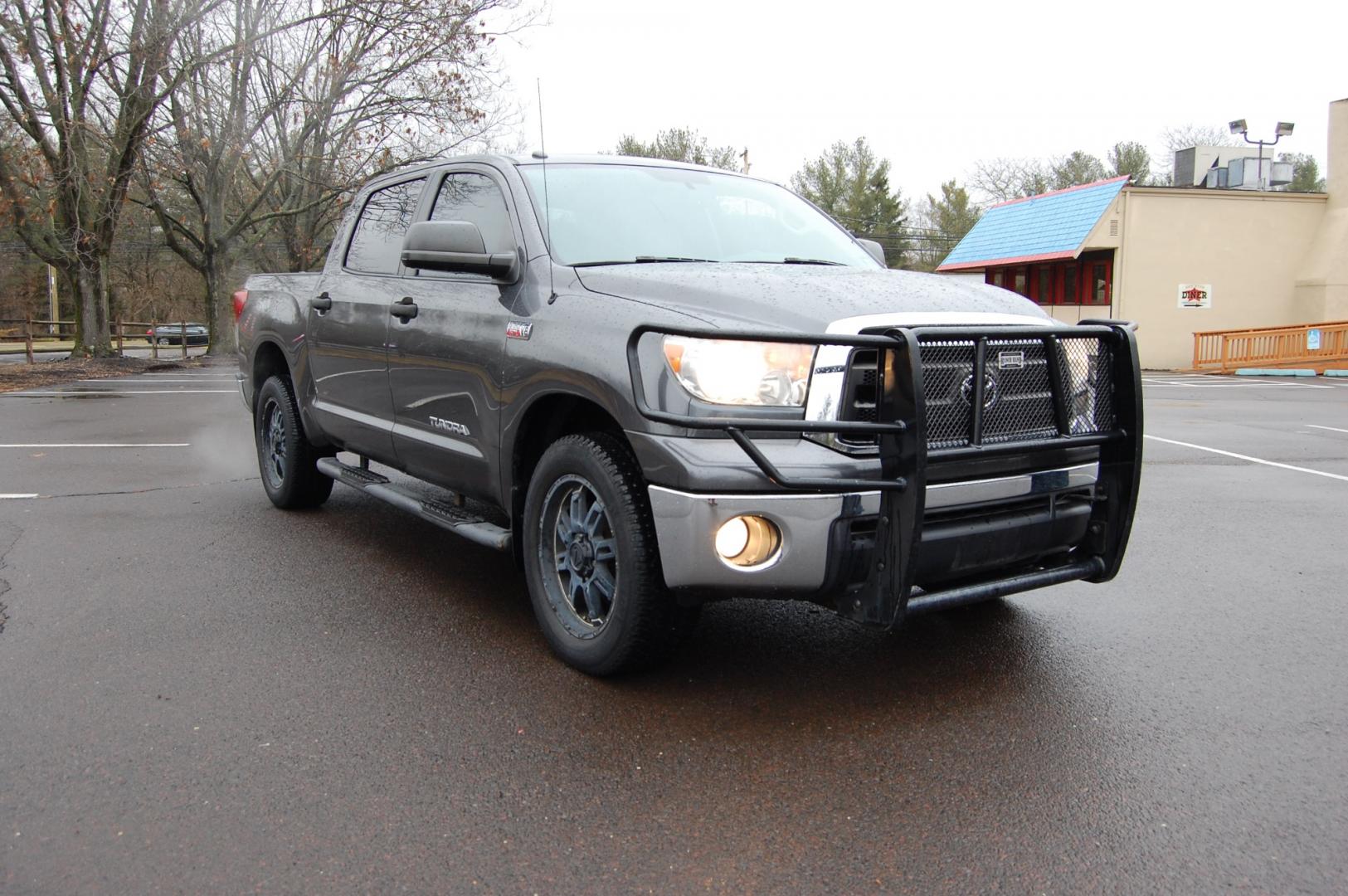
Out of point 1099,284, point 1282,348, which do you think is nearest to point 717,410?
point 1282,348

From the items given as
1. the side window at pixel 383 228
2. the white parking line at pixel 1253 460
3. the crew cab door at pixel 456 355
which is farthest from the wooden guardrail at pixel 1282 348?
the crew cab door at pixel 456 355

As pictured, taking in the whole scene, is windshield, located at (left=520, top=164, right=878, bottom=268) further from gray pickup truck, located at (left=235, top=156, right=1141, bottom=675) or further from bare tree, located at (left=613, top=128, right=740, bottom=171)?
bare tree, located at (left=613, top=128, right=740, bottom=171)

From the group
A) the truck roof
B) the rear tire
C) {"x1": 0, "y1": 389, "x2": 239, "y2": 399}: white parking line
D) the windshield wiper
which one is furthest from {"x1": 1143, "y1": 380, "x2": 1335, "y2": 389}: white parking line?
the windshield wiper

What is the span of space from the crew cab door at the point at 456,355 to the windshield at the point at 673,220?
0.81ft

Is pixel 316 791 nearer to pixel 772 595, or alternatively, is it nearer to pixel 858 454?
pixel 772 595

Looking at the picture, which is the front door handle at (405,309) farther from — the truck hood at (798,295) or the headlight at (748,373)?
the headlight at (748,373)

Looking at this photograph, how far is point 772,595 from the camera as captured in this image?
3410 mm

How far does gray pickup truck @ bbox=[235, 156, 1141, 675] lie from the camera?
10.8ft

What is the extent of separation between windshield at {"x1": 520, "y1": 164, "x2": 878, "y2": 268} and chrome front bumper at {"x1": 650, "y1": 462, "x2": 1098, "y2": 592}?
4.47ft

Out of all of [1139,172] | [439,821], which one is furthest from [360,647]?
[1139,172]

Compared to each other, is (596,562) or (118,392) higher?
(118,392)

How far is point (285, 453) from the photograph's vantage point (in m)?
6.77

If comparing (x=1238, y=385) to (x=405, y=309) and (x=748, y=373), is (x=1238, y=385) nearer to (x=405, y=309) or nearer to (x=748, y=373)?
(x=405, y=309)

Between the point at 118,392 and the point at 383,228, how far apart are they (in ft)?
46.2
